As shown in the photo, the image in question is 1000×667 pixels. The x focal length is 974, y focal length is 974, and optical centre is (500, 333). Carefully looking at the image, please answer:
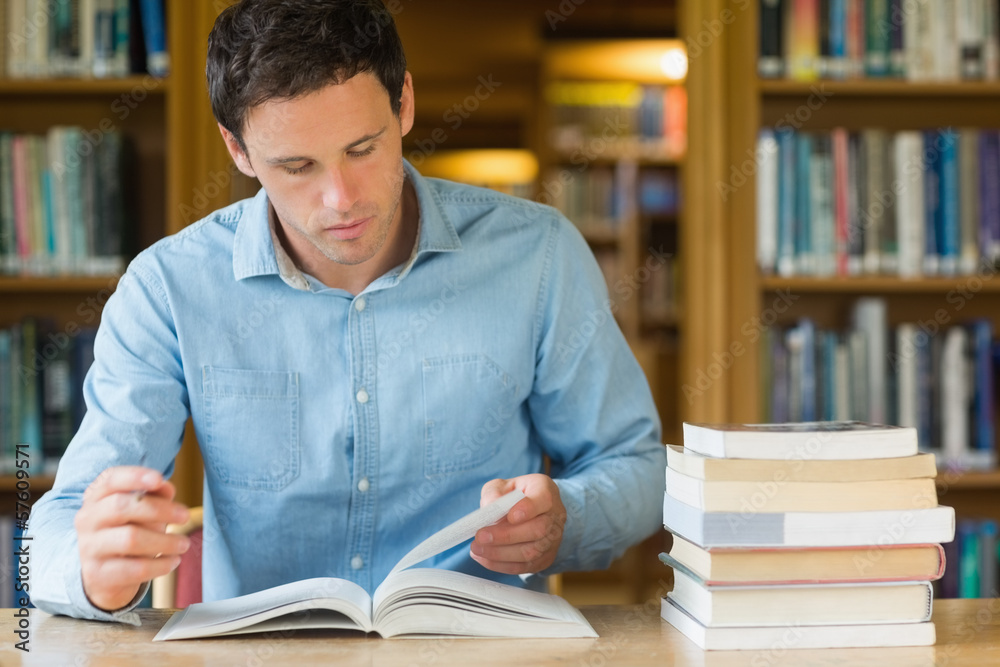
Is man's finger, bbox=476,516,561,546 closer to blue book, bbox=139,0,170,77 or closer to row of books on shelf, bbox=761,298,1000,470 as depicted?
row of books on shelf, bbox=761,298,1000,470

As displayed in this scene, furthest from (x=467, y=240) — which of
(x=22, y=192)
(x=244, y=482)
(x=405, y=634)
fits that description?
(x=22, y=192)

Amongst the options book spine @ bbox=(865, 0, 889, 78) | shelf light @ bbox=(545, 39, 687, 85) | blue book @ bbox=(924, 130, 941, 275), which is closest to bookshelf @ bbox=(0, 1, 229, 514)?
book spine @ bbox=(865, 0, 889, 78)

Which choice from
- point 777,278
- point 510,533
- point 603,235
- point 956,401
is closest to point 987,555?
point 956,401

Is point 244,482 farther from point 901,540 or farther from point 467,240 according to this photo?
point 901,540

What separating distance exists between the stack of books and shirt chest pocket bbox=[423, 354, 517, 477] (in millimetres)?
420

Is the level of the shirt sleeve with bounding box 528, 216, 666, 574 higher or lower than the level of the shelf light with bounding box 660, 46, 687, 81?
lower

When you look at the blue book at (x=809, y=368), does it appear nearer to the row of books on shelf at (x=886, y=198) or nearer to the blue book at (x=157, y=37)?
the row of books on shelf at (x=886, y=198)

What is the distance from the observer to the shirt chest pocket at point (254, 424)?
3.93 ft

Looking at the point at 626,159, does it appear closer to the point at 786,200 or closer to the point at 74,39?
the point at 786,200

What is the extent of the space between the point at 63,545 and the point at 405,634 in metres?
0.36

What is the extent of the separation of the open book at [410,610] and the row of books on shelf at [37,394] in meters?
1.42

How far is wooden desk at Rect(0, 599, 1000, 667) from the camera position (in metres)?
0.80

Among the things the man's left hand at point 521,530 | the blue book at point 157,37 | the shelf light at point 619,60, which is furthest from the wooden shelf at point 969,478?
the shelf light at point 619,60

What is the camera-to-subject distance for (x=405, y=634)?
87 cm
